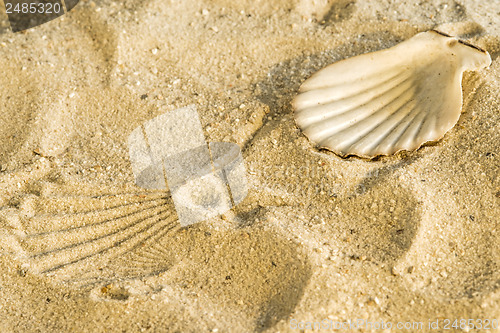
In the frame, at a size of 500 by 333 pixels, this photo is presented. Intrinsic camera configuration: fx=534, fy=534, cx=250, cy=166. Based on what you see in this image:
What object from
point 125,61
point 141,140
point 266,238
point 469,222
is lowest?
point 469,222

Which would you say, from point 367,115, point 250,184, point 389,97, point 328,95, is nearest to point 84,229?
point 250,184

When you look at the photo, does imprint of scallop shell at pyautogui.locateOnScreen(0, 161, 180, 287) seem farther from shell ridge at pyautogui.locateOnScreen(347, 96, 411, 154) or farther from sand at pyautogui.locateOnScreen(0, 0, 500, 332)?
shell ridge at pyautogui.locateOnScreen(347, 96, 411, 154)

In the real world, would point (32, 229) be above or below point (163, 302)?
above

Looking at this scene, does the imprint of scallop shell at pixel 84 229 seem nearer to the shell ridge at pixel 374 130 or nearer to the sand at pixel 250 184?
the sand at pixel 250 184

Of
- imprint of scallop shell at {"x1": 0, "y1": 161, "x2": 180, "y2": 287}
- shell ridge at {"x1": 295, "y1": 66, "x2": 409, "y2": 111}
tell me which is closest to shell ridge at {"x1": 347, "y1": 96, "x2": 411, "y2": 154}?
shell ridge at {"x1": 295, "y1": 66, "x2": 409, "y2": 111}

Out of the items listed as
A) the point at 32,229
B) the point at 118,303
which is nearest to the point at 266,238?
the point at 118,303

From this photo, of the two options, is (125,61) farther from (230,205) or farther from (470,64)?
(470,64)

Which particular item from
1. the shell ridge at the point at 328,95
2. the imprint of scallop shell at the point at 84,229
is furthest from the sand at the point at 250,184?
the shell ridge at the point at 328,95
